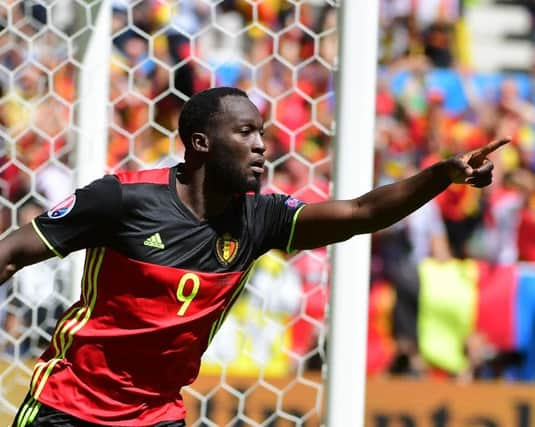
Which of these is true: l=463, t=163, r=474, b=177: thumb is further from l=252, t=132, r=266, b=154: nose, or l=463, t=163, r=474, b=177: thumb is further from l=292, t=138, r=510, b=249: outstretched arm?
l=252, t=132, r=266, b=154: nose

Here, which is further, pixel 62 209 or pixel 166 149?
pixel 166 149

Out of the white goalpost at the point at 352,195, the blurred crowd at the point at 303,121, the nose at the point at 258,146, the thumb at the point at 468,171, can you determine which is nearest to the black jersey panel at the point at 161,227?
Result: the nose at the point at 258,146

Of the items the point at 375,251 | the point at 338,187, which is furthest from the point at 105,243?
the point at 375,251

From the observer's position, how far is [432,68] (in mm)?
7914

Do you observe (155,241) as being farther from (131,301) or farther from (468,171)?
(468,171)

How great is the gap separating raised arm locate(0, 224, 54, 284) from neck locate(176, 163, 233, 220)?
16.1 inches

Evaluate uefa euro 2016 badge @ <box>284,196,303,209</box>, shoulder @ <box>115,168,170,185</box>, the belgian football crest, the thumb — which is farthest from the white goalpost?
the thumb

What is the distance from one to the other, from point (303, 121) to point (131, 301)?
2.91 metres

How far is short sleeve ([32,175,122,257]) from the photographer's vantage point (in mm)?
2971

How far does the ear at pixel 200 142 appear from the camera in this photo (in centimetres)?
312

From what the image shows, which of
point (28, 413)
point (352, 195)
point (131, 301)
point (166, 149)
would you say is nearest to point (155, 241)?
point (131, 301)

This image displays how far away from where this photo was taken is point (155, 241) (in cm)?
306

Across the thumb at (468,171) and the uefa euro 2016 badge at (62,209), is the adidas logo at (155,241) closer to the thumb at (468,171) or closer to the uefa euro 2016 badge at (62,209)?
the uefa euro 2016 badge at (62,209)

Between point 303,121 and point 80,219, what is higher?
point 303,121
